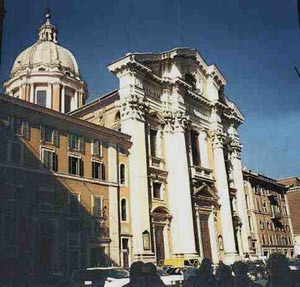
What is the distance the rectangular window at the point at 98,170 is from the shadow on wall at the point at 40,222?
2.24 meters

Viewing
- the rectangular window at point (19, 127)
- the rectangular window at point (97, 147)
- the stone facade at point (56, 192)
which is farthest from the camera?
the rectangular window at point (97, 147)

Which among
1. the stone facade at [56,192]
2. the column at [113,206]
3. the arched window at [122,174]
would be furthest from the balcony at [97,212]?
the arched window at [122,174]

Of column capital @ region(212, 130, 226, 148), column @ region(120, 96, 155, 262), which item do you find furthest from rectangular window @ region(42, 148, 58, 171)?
column capital @ region(212, 130, 226, 148)

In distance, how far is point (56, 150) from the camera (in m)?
21.0

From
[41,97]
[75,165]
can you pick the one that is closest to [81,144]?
[75,165]

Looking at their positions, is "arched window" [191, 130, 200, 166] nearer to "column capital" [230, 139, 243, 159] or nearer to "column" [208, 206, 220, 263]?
"column" [208, 206, 220, 263]

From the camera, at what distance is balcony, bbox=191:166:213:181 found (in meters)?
30.2

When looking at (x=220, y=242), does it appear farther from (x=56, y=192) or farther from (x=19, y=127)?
(x=19, y=127)

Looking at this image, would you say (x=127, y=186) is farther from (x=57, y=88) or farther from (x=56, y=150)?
(x=57, y=88)

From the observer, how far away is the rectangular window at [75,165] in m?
21.6

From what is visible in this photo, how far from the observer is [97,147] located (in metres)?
23.3

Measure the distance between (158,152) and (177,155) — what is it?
4.36ft

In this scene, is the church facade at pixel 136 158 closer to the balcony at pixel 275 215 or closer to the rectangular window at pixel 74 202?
the rectangular window at pixel 74 202

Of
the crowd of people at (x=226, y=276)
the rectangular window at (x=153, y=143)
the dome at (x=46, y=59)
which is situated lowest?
the crowd of people at (x=226, y=276)
